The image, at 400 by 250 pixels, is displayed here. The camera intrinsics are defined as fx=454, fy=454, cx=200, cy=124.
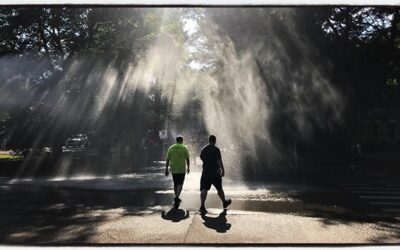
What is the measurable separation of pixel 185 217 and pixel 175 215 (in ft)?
1.03

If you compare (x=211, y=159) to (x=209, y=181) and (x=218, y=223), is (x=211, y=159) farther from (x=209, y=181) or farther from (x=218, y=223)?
(x=218, y=223)

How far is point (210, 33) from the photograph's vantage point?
32250 mm

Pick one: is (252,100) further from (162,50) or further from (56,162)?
(56,162)

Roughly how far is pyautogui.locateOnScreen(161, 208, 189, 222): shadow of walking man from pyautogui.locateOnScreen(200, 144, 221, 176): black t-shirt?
104 centimetres

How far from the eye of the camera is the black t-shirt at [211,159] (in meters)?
10.2

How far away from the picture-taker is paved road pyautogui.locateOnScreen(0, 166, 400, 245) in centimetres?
741

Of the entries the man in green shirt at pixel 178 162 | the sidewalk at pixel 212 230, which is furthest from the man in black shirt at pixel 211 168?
the sidewalk at pixel 212 230

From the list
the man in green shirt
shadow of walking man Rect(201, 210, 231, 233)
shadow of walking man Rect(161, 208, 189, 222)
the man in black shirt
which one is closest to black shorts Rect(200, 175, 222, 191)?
the man in black shirt

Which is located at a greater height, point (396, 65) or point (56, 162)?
point (396, 65)

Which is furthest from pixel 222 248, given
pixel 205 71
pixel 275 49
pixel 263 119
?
Result: pixel 205 71

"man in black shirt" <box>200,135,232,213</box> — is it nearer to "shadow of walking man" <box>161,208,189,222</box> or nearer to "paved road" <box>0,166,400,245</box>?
"paved road" <box>0,166,400,245</box>

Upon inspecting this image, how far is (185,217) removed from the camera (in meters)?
9.25

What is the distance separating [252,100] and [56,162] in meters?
12.3

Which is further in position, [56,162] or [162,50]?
[162,50]
